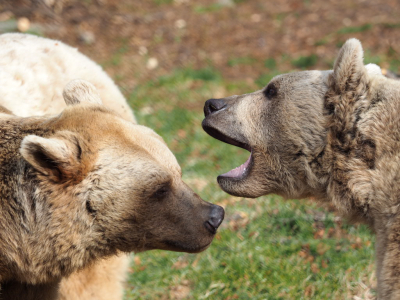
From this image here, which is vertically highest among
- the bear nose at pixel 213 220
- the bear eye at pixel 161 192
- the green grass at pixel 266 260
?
the bear eye at pixel 161 192

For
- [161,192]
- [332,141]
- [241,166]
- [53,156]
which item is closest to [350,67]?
[332,141]

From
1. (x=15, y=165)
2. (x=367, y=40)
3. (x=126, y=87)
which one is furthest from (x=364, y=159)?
(x=367, y=40)

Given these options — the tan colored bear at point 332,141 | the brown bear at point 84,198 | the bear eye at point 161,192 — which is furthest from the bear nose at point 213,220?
the tan colored bear at point 332,141

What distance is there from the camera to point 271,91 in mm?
4672

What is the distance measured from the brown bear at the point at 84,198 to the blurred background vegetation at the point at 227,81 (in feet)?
4.89

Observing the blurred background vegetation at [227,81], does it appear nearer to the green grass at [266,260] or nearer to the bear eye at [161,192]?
the green grass at [266,260]

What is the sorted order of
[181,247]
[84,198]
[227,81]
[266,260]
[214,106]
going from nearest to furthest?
[84,198]
[181,247]
[214,106]
[266,260]
[227,81]

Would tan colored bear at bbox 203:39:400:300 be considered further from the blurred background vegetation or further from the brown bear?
the blurred background vegetation

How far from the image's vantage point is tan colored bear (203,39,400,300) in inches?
146

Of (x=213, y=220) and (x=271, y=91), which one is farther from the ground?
(x=271, y=91)

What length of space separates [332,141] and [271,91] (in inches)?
32.3

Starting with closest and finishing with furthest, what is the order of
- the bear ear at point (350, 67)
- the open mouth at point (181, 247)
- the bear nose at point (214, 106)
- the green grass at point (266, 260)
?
the open mouth at point (181, 247) → the bear ear at point (350, 67) → the bear nose at point (214, 106) → the green grass at point (266, 260)

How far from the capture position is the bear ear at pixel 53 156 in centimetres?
334

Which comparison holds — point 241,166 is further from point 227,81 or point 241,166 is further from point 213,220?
point 227,81
